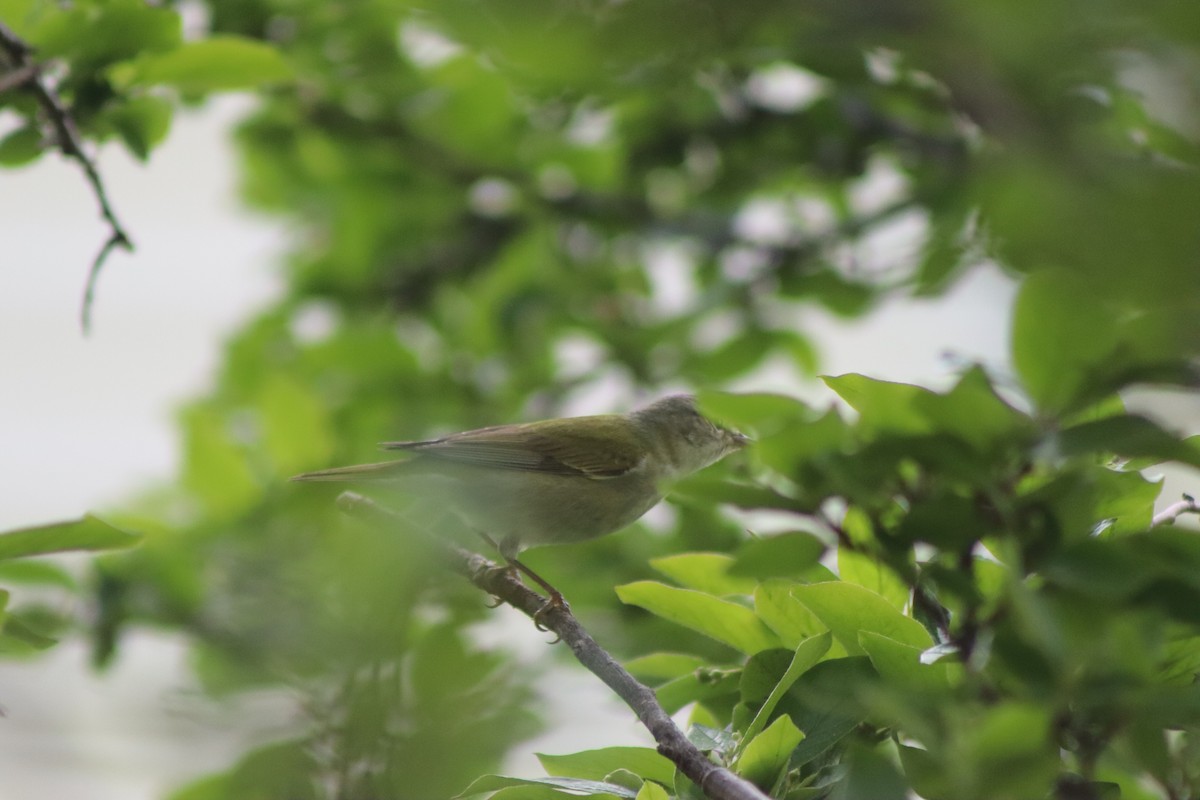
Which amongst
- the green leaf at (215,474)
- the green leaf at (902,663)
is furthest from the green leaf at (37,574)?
the green leaf at (902,663)

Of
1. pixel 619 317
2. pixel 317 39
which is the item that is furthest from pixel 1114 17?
pixel 619 317

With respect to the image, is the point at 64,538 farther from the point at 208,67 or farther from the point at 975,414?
the point at 208,67

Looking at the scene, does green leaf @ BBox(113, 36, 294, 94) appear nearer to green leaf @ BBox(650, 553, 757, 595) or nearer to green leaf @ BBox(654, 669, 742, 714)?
green leaf @ BBox(650, 553, 757, 595)

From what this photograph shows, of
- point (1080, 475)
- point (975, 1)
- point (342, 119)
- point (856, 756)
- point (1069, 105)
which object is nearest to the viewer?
point (975, 1)

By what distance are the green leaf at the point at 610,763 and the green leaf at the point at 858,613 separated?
33cm

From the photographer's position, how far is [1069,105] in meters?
2.26

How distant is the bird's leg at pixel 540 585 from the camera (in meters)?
2.70

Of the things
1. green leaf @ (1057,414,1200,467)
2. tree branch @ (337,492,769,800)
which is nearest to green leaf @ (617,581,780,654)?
tree branch @ (337,492,769,800)

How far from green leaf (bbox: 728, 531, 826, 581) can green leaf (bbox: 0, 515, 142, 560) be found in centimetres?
94

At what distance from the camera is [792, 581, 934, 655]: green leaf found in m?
1.59

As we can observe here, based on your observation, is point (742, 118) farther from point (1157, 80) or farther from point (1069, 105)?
point (1157, 80)

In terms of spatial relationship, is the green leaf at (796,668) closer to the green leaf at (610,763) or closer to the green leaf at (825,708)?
the green leaf at (825,708)

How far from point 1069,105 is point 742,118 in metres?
2.23

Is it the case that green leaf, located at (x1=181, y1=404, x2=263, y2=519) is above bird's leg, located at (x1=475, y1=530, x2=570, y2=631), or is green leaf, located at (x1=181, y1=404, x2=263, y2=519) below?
above
